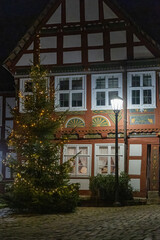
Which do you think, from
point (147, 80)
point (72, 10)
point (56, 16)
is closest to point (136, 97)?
point (147, 80)

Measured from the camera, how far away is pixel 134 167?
62.7 ft

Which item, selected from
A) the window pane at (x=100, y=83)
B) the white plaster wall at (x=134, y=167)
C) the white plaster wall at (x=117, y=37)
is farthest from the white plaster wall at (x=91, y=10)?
the white plaster wall at (x=134, y=167)

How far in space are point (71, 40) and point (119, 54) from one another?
101 inches

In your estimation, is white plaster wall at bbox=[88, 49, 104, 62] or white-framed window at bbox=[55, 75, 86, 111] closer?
white-framed window at bbox=[55, 75, 86, 111]

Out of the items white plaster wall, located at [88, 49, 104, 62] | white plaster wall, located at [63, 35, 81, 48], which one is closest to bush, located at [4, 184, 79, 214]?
white plaster wall, located at [88, 49, 104, 62]

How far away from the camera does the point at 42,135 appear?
14938mm

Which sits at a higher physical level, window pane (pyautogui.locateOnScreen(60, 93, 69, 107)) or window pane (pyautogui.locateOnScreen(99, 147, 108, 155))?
window pane (pyautogui.locateOnScreen(60, 93, 69, 107))

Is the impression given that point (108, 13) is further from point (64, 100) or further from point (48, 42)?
point (64, 100)

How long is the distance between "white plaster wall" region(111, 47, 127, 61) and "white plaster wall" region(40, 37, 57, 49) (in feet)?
9.91

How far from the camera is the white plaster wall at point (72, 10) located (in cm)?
2072

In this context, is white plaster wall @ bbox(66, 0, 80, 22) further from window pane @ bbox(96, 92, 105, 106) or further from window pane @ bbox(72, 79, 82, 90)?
window pane @ bbox(96, 92, 105, 106)

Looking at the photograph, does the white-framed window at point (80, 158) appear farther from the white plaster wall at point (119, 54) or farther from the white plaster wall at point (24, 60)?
the white plaster wall at point (24, 60)

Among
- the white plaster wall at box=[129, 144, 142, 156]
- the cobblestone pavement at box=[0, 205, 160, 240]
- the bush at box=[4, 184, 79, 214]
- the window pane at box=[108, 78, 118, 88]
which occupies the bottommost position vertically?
the cobblestone pavement at box=[0, 205, 160, 240]

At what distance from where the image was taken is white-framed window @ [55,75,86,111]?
20.0 metres
